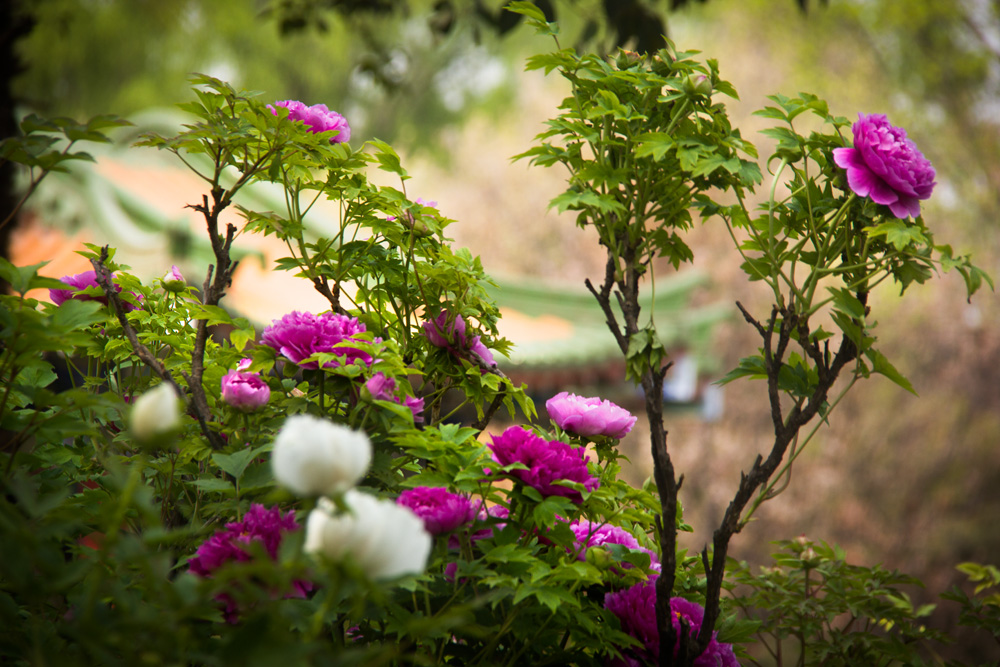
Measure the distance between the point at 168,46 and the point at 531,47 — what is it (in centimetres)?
450

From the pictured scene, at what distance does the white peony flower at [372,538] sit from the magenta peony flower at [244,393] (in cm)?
28

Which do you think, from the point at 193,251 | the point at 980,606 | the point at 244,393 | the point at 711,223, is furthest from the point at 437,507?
the point at 711,223

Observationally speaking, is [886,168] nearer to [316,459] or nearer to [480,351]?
[480,351]

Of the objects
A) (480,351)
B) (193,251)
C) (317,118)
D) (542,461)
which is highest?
(193,251)

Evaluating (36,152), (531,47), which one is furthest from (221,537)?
(531,47)

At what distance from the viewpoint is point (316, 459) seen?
0.36 metres

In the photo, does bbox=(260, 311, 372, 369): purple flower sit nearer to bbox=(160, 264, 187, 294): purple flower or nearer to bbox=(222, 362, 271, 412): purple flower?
bbox=(222, 362, 271, 412): purple flower

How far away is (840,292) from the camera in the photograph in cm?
65

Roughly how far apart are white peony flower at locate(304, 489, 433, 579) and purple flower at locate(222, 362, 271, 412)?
284mm

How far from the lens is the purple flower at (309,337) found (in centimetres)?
65

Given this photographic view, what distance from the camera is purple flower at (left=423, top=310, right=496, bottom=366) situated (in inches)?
28.5

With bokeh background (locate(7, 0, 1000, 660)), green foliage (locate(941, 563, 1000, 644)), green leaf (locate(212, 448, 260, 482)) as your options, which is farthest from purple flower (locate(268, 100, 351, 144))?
bokeh background (locate(7, 0, 1000, 660))

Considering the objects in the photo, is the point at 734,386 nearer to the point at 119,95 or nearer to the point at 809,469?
the point at 809,469

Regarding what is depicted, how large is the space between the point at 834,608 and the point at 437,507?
51 centimetres
